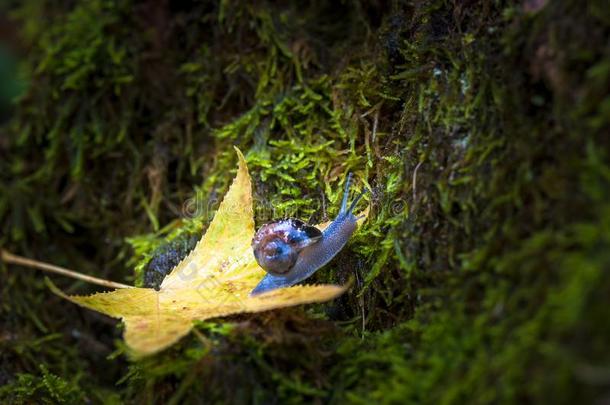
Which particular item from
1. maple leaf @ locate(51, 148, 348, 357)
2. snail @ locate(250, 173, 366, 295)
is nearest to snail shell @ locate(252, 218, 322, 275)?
snail @ locate(250, 173, 366, 295)

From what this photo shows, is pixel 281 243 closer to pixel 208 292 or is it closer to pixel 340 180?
pixel 208 292

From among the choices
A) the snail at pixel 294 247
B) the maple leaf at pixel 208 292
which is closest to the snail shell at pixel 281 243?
the snail at pixel 294 247

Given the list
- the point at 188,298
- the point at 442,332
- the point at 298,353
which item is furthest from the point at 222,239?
the point at 442,332

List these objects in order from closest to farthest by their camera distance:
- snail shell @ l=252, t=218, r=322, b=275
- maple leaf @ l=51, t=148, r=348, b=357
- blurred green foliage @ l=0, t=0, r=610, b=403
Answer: blurred green foliage @ l=0, t=0, r=610, b=403 < maple leaf @ l=51, t=148, r=348, b=357 < snail shell @ l=252, t=218, r=322, b=275

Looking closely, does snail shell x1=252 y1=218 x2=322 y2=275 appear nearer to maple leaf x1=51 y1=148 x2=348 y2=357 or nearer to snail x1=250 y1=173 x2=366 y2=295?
snail x1=250 y1=173 x2=366 y2=295

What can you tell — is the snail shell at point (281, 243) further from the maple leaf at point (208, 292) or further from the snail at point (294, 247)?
the maple leaf at point (208, 292)

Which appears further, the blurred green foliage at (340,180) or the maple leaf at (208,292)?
the maple leaf at (208,292)

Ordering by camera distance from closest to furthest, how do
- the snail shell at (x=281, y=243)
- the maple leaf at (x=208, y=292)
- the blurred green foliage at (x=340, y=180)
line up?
the blurred green foliage at (x=340, y=180) → the maple leaf at (x=208, y=292) → the snail shell at (x=281, y=243)

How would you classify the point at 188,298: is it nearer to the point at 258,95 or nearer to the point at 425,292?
the point at 425,292
